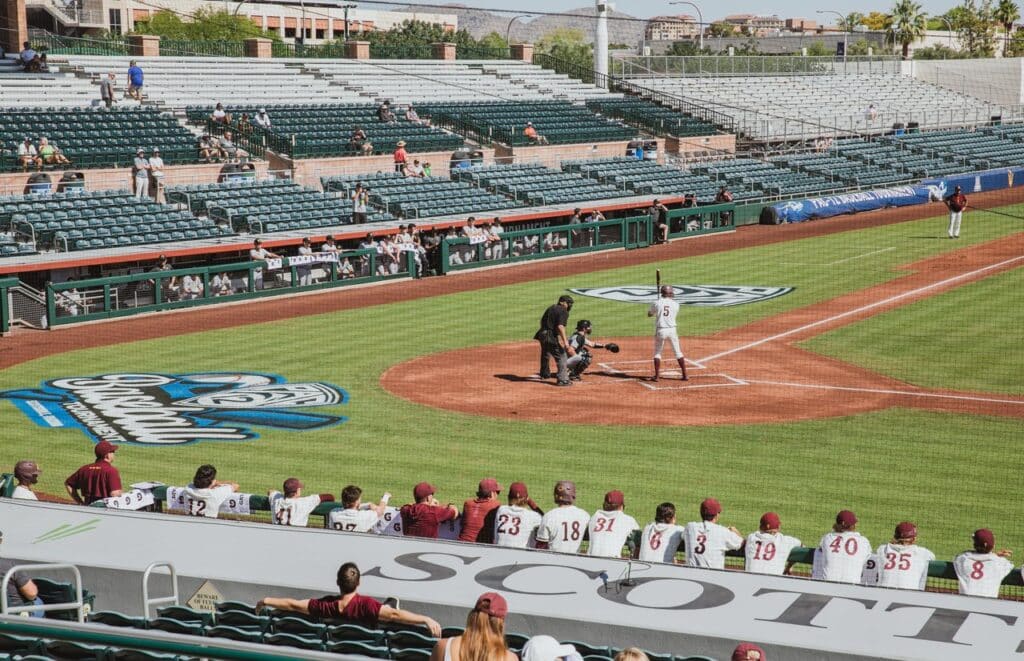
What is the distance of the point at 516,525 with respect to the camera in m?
10.6

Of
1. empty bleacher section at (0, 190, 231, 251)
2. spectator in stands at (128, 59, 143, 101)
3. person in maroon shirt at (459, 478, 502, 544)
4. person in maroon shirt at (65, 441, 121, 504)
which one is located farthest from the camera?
spectator in stands at (128, 59, 143, 101)

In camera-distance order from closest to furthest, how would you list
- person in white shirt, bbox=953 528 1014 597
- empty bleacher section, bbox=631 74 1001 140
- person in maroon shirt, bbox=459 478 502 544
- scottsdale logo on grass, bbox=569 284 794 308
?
person in white shirt, bbox=953 528 1014 597, person in maroon shirt, bbox=459 478 502 544, scottsdale logo on grass, bbox=569 284 794 308, empty bleacher section, bbox=631 74 1001 140

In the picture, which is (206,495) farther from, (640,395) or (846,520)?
(640,395)

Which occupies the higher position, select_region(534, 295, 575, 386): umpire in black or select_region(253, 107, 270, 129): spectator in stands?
select_region(253, 107, 270, 129): spectator in stands

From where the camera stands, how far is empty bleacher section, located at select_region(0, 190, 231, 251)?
95.4 ft

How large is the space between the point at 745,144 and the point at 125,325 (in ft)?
133

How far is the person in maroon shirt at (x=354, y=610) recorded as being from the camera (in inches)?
311

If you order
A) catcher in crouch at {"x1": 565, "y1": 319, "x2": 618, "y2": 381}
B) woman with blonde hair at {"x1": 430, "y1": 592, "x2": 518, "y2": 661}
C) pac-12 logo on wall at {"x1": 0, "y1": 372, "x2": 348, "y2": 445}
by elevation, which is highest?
woman with blonde hair at {"x1": 430, "y1": 592, "x2": 518, "y2": 661}

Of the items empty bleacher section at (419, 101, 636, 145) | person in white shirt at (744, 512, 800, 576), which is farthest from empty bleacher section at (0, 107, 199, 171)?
person in white shirt at (744, 512, 800, 576)

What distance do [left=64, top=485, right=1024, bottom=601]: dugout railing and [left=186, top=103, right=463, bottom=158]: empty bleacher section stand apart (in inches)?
1123

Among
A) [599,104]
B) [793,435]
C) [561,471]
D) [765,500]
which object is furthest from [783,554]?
[599,104]

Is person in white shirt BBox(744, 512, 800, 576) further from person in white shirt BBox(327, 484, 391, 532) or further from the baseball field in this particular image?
person in white shirt BBox(327, 484, 391, 532)

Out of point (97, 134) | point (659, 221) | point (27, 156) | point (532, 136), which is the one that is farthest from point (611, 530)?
point (532, 136)

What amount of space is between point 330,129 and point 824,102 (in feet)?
115
